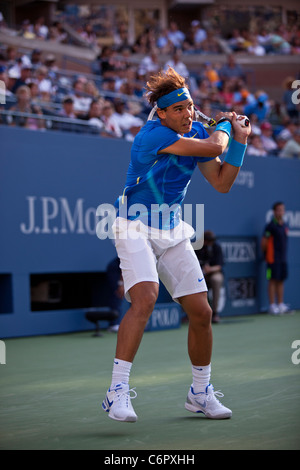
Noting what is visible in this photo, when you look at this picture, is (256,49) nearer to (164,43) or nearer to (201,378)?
(164,43)

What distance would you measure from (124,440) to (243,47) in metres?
24.3

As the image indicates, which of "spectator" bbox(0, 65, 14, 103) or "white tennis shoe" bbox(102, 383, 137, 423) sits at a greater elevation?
"spectator" bbox(0, 65, 14, 103)

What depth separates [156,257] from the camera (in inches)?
195

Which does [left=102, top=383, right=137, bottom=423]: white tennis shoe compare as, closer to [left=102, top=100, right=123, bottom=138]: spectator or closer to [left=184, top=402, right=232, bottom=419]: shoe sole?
[left=184, top=402, right=232, bottom=419]: shoe sole

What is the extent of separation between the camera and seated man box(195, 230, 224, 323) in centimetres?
1357

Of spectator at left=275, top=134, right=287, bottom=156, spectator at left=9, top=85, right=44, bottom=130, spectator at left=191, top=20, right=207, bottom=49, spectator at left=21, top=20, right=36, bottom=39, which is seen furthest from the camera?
spectator at left=191, top=20, right=207, bottom=49

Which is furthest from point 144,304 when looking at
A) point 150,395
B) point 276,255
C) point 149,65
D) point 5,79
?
point 149,65

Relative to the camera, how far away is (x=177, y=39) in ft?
84.1

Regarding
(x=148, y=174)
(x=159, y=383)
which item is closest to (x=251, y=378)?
(x=159, y=383)

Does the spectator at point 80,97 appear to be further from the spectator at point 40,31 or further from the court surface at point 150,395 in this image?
the spectator at point 40,31

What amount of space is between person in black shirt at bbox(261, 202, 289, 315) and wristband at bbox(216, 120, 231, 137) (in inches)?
401

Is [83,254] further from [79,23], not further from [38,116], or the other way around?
[79,23]

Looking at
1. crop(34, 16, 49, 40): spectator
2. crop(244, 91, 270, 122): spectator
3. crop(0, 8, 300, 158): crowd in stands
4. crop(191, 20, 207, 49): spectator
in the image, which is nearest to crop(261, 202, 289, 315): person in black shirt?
crop(0, 8, 300, 158): crowd in stands

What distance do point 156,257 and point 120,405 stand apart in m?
1.00
